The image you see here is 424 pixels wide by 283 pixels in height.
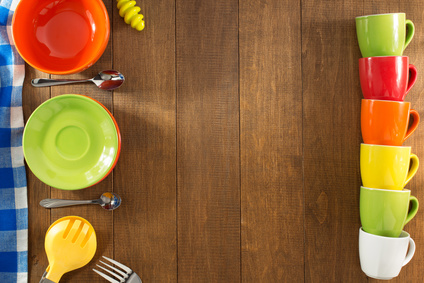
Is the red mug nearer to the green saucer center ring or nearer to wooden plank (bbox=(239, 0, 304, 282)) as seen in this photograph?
wooden plank (bbox=(239, 0, 304, 282))

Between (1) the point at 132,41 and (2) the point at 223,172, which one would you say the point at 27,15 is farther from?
(2) the point at 223,172

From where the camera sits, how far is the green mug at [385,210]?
0.67 meters

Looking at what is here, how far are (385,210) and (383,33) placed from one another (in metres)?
0.36

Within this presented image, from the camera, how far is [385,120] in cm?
67

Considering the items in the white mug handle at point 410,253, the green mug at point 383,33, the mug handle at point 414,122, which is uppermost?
the green mug at point 383,33

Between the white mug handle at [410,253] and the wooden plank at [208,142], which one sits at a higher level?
the wooden plank at [208,142]

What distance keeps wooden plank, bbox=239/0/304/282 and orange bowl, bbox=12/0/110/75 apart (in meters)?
0.32

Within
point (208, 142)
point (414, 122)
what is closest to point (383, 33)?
point (414, 122)

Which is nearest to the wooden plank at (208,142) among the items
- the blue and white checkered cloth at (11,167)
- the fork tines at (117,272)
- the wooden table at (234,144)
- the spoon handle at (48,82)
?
the wooden table at (234,144)

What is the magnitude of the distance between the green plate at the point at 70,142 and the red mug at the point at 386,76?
533mm

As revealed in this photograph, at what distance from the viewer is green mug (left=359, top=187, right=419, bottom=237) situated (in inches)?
26.4

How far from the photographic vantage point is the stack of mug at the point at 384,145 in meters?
0.67

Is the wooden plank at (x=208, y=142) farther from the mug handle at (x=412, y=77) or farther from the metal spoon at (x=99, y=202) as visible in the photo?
the mug handle at (x=412, y=77)

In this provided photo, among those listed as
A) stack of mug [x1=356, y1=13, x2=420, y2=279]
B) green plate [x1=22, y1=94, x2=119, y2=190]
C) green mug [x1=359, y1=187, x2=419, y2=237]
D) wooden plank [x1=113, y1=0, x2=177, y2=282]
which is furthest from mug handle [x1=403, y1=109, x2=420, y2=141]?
green plate [x1=22, y1=94, x2=119, y2=190]
